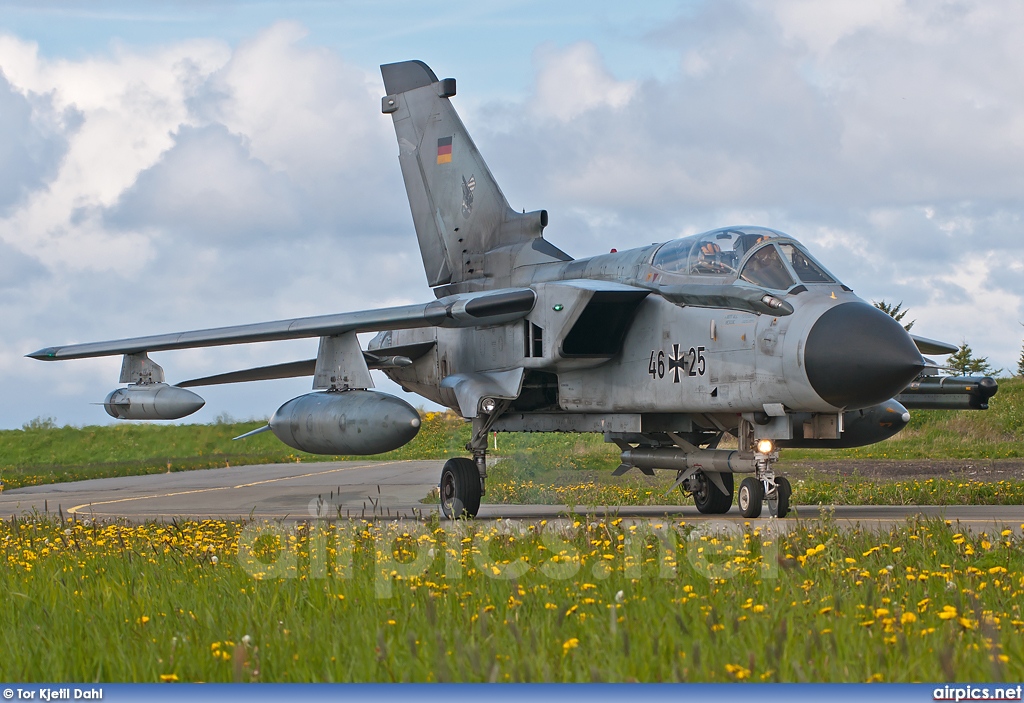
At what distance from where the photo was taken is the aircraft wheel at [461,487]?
1459cm

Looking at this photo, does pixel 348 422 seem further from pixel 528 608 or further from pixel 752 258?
pixel 528 608

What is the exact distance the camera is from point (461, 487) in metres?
14.6

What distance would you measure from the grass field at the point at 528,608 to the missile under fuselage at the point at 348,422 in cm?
600

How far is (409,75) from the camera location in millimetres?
19594

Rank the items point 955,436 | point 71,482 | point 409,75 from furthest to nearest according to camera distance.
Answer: point 955,436
point 71,482
point 409,75

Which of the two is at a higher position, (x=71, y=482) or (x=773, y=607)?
(x=71, y=482)

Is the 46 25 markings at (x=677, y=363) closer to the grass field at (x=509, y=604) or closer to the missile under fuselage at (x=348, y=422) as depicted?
the missile under fuselage at (x=348, y=422)

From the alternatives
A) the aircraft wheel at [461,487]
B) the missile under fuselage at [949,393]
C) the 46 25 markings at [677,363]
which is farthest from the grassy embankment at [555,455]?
the 46 25 markings at [677,363]

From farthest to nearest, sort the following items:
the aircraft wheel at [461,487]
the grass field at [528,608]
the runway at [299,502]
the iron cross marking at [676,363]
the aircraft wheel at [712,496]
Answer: the aircraft wheel at [712,496], the aircraft wheel at [461,487], the iron cross marking at [676,363], the runway at [299,502], the grass field at [528,608]

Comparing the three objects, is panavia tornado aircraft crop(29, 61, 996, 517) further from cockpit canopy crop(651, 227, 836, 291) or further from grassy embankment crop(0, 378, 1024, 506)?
grassy embankment crop(0, 378, 1024, 506)

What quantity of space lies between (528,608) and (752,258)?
781 centimetres

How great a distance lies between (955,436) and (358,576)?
33.2 meters

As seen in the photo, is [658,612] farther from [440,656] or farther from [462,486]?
[462,486]

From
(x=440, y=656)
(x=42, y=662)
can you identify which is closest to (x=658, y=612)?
(x=440, y=656)
